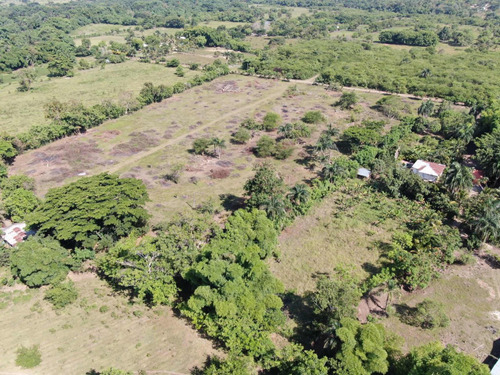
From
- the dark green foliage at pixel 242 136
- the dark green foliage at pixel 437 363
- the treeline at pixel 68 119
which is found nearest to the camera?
the dark green foliage at pixel 437 363

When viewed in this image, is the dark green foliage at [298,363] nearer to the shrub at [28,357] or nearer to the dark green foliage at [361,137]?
the shrub at [28,357]

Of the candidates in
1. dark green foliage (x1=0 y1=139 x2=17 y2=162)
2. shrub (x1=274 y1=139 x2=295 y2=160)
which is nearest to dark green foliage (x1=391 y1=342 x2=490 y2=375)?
shrub (x1=274 y1=139 x2=295 y2=160)

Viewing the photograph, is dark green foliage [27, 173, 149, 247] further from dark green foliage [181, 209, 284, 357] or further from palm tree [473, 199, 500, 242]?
palm tree [473, 199, 500, 242]

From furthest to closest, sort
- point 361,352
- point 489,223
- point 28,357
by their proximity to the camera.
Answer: point 489,223 → point 28,357 → point 361,352

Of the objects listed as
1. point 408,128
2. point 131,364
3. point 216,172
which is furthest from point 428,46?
point 131,364

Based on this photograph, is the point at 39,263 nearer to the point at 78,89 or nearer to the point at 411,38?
the point at 78,89

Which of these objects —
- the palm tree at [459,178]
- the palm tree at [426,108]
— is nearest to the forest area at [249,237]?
the palm tree at [459,178]

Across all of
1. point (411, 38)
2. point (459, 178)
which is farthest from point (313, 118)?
point (411, 38)
